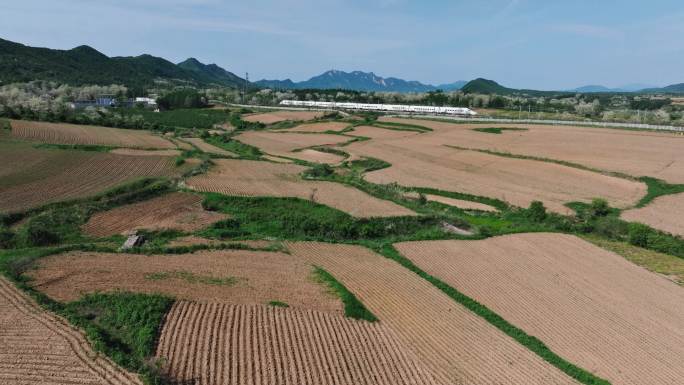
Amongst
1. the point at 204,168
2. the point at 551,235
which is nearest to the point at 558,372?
the point at 551,235

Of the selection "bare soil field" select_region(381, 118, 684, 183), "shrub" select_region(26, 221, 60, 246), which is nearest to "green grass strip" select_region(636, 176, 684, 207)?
"bare soil field" select_region(381, 118, 684, 183)

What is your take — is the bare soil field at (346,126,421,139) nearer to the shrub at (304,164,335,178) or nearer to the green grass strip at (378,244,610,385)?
the shrub at (304,164,335,178)

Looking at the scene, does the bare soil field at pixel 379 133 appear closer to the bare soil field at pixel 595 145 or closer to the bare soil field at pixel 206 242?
the bare soil field at pixel 595 145

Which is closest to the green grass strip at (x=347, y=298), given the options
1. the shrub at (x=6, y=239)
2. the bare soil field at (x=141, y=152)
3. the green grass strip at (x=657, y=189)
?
the shrub at (x=6, y=239)

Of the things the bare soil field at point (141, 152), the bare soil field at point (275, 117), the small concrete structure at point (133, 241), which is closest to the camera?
the small concrete structure at point (133, 241)

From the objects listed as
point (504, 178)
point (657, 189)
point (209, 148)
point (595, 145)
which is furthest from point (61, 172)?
point (595, 145)

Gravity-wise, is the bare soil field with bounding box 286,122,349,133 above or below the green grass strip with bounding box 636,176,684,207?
above
